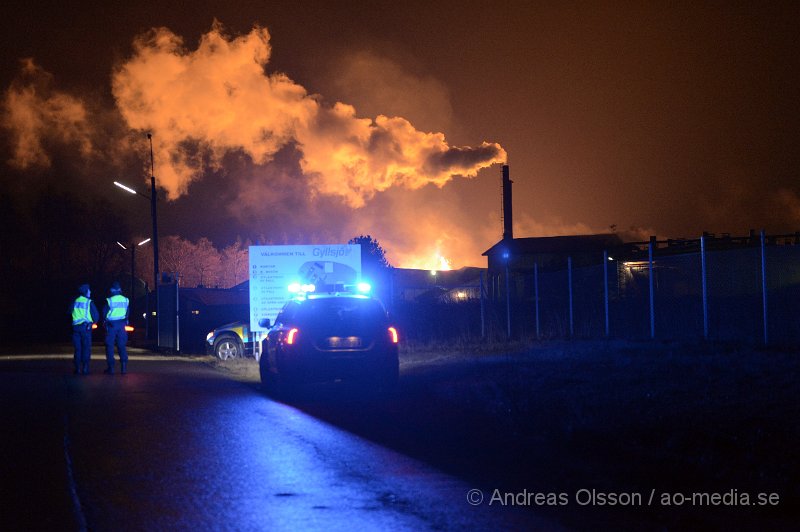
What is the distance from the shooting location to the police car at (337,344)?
14664 mm

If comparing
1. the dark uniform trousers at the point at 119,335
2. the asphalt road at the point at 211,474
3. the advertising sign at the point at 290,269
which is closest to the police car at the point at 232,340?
the advertising sign at the point at 290,269

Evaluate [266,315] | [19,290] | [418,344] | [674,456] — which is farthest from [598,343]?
[19,290]

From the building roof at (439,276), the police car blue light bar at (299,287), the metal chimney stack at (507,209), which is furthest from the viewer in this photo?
the building roof at (439,276)

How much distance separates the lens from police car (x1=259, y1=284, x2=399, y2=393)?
48.1 feet

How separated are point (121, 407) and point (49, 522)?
6851mm

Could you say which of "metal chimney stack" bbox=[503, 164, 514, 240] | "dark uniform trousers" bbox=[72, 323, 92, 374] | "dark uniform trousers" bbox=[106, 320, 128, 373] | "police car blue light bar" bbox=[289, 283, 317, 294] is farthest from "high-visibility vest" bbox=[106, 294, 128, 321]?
"metal chimney stack" bbox=[503, 164, 514, 240]

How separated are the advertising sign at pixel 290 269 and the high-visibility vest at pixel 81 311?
229 inches

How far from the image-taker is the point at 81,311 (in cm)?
1923

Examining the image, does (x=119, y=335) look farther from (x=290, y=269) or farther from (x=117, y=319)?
(x=290, y=269)

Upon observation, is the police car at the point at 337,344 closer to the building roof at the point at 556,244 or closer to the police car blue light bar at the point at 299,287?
the police car blue light bar at the point at 299,287

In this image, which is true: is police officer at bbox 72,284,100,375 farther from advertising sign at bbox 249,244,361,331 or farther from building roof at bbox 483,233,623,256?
building roof at bbox 483,233,623,256

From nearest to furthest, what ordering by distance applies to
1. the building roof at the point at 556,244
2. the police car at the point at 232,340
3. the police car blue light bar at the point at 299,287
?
1. the police car blue light bar at the point at 299,287
2. the police car at the point at 232,340
3. the building roof at the point at 556,244

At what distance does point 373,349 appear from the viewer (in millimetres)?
14875

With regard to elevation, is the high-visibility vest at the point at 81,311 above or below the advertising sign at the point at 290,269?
below
